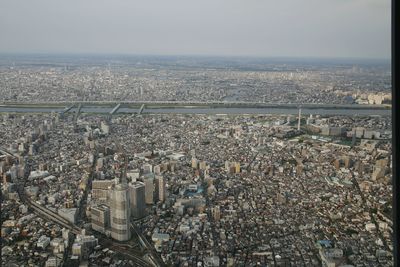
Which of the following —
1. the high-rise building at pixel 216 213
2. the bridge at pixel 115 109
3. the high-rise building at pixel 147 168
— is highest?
the bridge at pixel 115 109

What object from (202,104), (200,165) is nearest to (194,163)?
(200,165)

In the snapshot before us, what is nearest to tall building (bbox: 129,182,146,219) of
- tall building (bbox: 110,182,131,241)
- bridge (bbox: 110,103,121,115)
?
tall building (bbox: 110,182,131,241)

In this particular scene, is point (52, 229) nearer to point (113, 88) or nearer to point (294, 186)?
point (113, 88)

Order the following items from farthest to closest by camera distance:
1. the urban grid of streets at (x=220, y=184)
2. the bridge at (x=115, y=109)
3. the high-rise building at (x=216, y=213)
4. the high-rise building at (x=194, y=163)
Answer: the bridge at (x=115, y=109), the high-rise building at (x=194, y=163), the high-rise building at (x=216, y=213), the urban grid of streets at (x=220, y=184)

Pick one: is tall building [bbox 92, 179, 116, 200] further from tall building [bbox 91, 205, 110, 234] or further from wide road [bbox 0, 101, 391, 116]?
wide road [bbox 0, 101, 391, 116]

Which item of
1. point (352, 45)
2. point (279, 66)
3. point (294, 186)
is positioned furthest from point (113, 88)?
point (352, 45)

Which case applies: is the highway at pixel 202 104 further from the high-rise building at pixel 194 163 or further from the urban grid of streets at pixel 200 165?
the high-rise building at pixel 194 163

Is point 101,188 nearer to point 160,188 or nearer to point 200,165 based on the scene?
point 160,188

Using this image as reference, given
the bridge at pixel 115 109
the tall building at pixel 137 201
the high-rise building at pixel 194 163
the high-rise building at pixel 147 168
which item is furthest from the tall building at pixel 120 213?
the bridge at pixel 115 109
